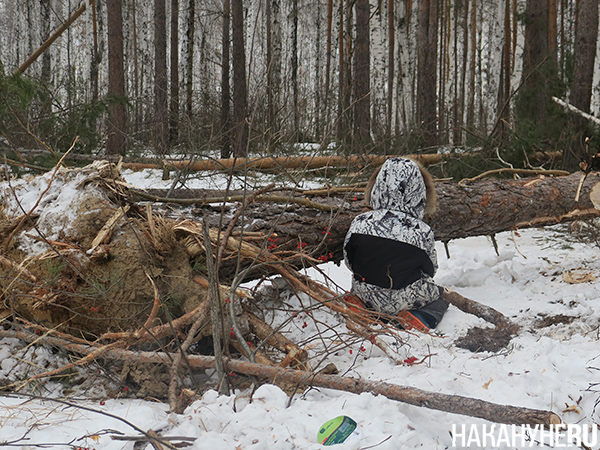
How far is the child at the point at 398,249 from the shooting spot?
322cm

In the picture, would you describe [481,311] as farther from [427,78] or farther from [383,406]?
[427,78]

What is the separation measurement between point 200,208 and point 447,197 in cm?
202

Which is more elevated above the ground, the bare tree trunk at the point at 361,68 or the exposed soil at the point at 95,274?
the bare tree trunk at the point at 361,68

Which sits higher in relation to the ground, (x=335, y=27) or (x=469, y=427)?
(x=335, y=27)

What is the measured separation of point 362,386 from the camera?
1.84 metres

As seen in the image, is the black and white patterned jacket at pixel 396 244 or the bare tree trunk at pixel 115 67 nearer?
the black and white patterned jacket at pixel 396 244

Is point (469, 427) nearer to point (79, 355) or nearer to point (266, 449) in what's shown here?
point (266, 449)

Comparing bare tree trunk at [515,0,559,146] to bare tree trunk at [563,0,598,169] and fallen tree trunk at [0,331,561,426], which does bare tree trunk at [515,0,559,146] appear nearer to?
bare tree trunk at [563,0,598,169]

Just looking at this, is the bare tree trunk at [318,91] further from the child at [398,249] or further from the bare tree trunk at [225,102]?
the child at [398,249]

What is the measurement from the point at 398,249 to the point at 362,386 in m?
1.52

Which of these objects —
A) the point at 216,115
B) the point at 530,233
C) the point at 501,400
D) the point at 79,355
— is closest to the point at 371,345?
the point at 501,400

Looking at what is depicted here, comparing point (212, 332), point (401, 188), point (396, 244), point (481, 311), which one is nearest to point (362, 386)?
point (212, 332)

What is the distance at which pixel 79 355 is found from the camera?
2.41 meters

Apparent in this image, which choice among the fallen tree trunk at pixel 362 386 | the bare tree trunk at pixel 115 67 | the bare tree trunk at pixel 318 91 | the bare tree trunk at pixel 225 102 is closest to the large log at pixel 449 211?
the fallen tree trunk at pixel 362 386
